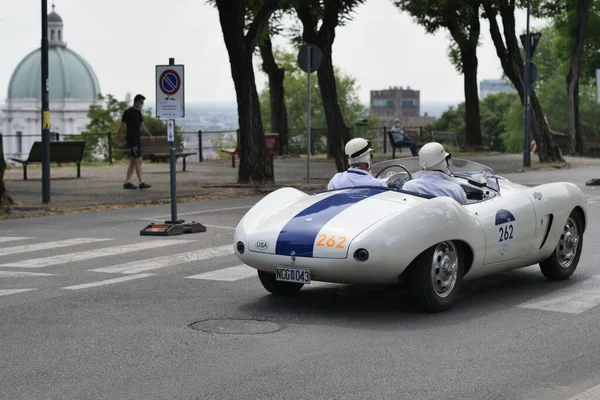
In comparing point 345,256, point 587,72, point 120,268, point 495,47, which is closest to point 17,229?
point 120,268

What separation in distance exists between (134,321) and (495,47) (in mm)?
31429

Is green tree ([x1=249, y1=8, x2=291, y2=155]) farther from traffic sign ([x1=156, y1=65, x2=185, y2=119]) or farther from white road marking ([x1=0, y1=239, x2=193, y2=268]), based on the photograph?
white road marking ([x1=0, y1=239, x2=193, y2=268])

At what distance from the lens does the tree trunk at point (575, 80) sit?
4803 cm

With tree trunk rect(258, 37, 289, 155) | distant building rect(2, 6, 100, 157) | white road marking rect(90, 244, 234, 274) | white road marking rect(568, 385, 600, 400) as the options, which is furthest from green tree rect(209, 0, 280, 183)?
distant building rect(2, 6, 100, 157)

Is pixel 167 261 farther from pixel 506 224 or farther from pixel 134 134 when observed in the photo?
pixel 134 134

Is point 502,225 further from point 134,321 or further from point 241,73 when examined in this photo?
point 241,73

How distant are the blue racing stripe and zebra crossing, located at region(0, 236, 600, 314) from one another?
1.33 m

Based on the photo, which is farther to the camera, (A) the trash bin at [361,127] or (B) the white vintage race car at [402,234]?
(A) the trash bin at [361,127]

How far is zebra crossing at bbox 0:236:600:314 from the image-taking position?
425 inches

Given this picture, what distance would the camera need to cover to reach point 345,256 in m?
9.57

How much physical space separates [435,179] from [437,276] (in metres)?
1.08

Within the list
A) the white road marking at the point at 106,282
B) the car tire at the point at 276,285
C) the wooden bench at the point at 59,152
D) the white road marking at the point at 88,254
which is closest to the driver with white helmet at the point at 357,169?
the car tire at the point at 276,285

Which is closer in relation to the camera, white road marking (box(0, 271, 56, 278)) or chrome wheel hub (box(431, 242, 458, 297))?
chrome wheel hub (box(431, 242, 458, 297))

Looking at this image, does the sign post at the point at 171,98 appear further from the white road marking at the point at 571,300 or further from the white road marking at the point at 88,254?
the white road marking at the point at 571,300
